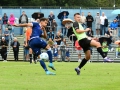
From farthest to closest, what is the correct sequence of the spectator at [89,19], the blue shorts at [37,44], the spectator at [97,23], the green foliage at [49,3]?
the green foliage at [49,3] < the spectator at [97,23] < the spectator at [89,19] < the blue shorts at [37,44]

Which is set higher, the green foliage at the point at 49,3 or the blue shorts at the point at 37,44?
the green foliage at the point at 49,3

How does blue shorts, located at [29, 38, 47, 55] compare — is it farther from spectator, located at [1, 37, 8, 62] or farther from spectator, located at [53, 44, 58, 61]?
spectator, located at [1, 37, 8, 62]

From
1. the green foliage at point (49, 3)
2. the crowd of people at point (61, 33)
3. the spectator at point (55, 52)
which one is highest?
the green foliage at point (49, 3)

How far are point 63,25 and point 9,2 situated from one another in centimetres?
2590

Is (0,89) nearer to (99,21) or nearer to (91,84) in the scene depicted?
(91,84)

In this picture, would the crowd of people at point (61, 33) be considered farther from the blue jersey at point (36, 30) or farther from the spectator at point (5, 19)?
the blue jersey at point (36, 30)

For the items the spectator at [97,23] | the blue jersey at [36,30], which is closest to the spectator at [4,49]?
the spectator at [97,23]

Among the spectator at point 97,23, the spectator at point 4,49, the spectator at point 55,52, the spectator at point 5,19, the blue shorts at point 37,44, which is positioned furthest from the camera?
the spectator at point 5,19

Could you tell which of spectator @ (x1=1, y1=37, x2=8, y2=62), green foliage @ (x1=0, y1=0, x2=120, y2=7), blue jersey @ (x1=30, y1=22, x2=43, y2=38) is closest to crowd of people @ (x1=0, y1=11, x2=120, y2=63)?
spectator @ (x1=1, y1=37, x2=8, y2=62)

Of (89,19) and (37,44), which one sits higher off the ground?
(89,19)

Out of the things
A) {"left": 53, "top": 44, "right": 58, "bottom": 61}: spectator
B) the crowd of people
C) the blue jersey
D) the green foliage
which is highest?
the green foliage

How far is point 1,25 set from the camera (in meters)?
37.2

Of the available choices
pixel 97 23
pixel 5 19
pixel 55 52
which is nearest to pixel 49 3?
pixel 5 19

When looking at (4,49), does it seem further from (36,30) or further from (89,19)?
(36,30)
